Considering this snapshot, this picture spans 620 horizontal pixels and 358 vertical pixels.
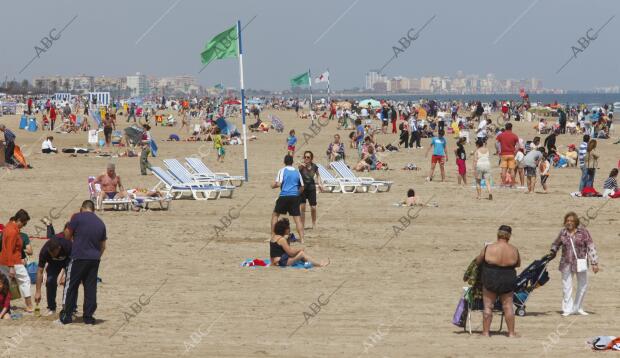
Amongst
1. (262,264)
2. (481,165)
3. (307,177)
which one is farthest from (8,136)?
(262,264)

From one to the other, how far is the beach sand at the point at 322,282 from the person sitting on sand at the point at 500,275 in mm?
267

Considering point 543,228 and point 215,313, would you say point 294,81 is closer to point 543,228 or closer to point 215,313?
point 543,228

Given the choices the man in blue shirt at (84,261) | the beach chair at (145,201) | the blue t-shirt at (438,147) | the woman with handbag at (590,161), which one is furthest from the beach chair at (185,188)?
the man in blue shirt at (84,261)

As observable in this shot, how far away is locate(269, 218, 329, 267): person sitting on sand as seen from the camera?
14.5 metres

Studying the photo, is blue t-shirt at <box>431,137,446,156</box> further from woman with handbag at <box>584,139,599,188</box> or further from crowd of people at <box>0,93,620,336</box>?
woman with handbag at <box>584,139,599,188</box>

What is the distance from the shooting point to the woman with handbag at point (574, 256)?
37.8ft

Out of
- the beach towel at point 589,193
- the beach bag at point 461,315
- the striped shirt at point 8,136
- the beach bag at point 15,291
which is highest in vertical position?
the striped shirt at point 8,136

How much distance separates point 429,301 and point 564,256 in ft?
4.95

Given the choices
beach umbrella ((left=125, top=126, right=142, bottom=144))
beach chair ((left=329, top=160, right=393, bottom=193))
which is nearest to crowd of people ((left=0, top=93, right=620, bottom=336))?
beach chair ((left=329, top=160, right=393, bottom=193))

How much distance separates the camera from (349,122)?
52.9 meters

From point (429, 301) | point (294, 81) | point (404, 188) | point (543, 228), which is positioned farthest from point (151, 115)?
point (429, 301)

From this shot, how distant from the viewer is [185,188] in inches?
899

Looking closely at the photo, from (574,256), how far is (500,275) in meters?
1.53

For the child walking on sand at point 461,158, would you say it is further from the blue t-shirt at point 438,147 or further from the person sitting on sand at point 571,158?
the person sitting on sand at point 571,158
